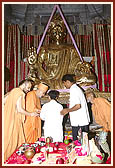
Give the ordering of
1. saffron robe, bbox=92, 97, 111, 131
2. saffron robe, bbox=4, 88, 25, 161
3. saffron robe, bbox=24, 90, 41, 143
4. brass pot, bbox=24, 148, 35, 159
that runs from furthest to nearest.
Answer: saffron robe, bbox=92, 97, 111, 131 → saffron robe, bbox=24, 90, 41, 143 → saffron robe, bbox=4, 88, 25, 161 → brass pot, bbox=24, 148, 35, 159

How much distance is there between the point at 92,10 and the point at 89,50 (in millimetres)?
1304

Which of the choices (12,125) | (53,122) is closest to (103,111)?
(53,122)

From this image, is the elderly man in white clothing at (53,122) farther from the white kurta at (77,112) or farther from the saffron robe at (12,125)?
the saffron robe at (12,125)

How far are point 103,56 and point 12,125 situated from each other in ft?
9.41

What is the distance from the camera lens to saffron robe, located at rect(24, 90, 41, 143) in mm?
2771

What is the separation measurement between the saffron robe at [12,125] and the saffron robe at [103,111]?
1281 mm

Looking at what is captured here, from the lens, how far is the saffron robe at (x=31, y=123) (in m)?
2.77

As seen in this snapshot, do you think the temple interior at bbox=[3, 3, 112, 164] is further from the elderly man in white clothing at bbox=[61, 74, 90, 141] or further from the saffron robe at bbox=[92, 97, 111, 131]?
the elderly man in white clothing at bbox=[61, 74, 90, 141]

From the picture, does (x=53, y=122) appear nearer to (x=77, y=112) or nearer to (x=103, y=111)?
(x=77, y=112)

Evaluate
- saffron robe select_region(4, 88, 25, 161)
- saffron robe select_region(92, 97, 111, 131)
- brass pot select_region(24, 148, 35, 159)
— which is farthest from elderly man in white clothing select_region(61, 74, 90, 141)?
brass pot select_region(24, 148, 35, 159)

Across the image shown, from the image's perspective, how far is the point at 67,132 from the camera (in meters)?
3.58

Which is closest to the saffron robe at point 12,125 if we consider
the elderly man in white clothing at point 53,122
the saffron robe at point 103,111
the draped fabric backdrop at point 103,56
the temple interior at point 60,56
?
the elderly man in white clothing at point 53,122

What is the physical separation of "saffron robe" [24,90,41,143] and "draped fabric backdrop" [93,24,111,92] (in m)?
1.89

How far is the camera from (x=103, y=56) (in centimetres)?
435
